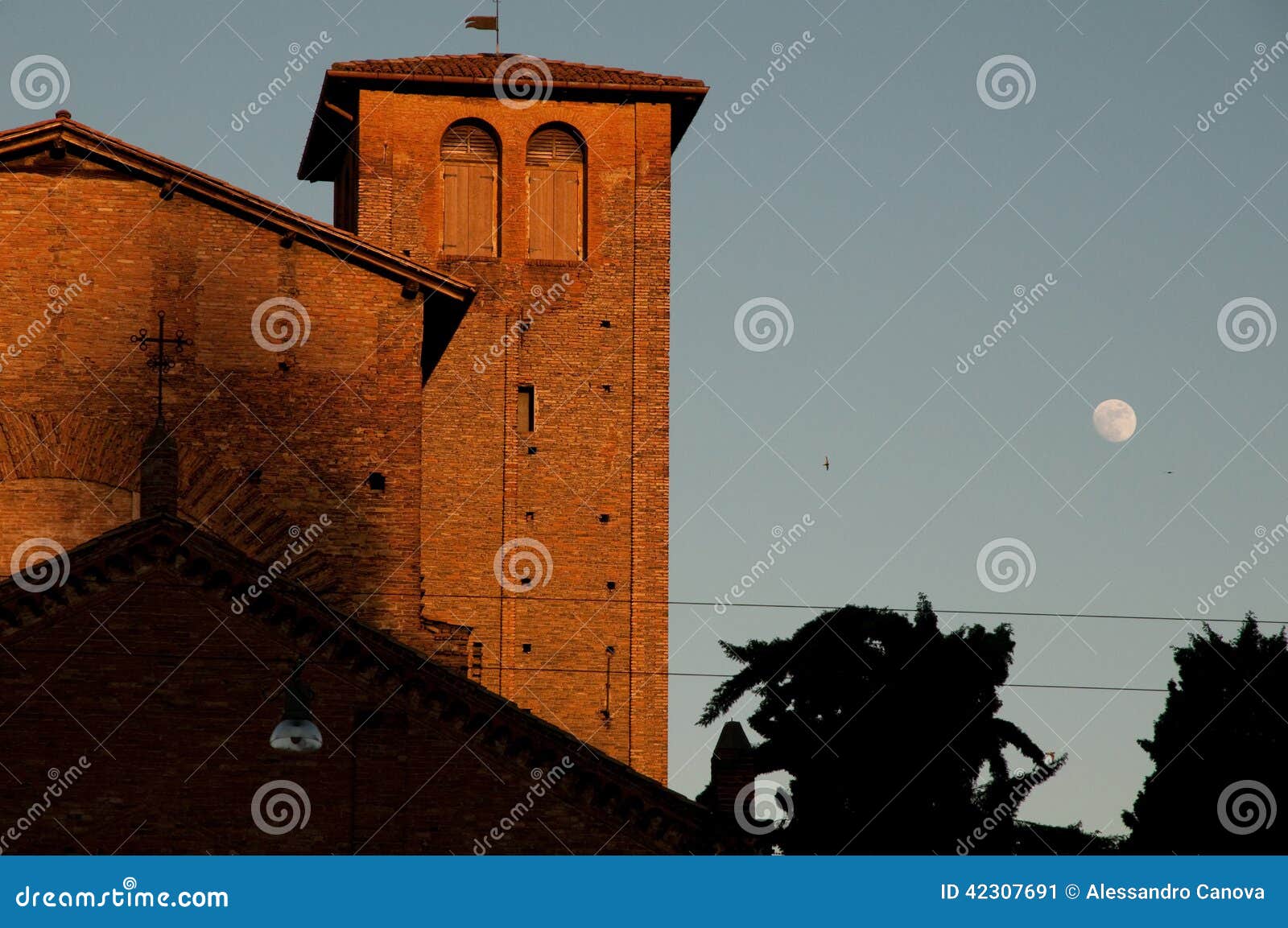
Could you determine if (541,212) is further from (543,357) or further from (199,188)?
(199,188)

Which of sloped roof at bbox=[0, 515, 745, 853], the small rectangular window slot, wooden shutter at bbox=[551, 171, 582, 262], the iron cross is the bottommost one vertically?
sloped roof at bbox=[0, 515, 745, 853]

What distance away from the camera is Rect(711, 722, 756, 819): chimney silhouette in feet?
81.1

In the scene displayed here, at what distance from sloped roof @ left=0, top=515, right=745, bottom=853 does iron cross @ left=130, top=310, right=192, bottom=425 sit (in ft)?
24.5

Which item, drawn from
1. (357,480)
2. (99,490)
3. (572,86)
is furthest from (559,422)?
(99,490)

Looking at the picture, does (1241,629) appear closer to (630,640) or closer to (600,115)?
(630,640)

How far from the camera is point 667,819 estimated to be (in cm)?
2459

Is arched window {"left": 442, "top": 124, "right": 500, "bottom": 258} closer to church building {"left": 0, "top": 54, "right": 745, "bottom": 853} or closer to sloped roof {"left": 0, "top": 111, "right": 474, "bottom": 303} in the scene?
church building {"left": 0, "top": 54, "right": 745, "bottom": 853}

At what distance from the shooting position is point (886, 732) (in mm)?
44094

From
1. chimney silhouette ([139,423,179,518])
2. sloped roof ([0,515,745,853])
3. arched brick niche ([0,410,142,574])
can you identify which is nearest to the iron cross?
arched brick niche ([0,410,142,574])

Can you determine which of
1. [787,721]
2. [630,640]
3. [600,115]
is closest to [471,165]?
[600,115]

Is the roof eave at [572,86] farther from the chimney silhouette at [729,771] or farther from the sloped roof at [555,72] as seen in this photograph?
the chimney silhouette at [729,771]

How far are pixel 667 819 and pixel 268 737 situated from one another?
4.61 m

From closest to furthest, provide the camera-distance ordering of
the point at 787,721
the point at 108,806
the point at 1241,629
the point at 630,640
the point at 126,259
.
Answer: the point at 108,806, the point at 126,259, the point at 630,640, the point at 1241,629, the point at 787,721

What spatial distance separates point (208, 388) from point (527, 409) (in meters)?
8.61
